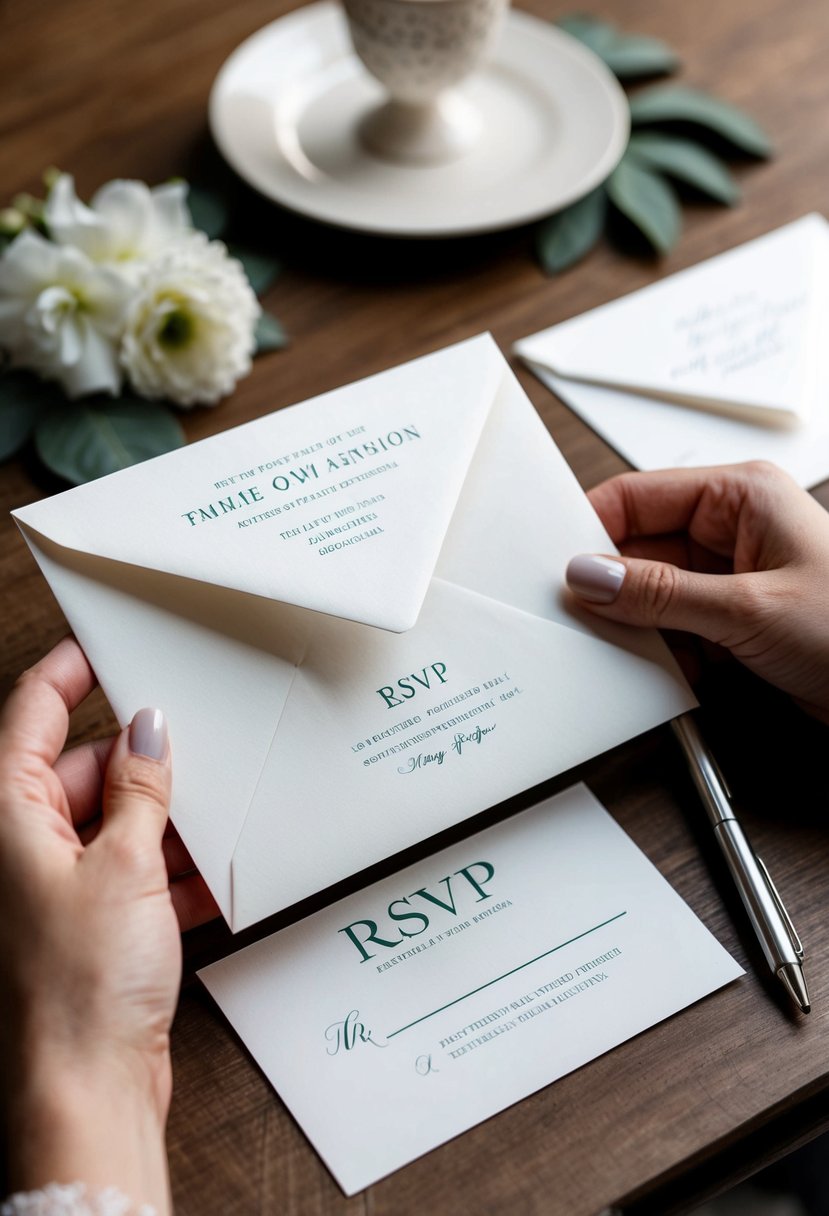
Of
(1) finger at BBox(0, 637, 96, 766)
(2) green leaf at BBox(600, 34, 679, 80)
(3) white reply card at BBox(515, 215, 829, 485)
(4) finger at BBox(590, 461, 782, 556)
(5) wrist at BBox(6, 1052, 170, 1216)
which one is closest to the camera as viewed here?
(5) wrist at BBox(6, 1052, 170, 1216)

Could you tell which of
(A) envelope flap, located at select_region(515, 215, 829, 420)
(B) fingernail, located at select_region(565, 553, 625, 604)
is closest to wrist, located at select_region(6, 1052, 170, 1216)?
(B) fingernail, located at select_region(565, 553, 625, 604)

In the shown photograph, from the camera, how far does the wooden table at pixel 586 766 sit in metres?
0.51

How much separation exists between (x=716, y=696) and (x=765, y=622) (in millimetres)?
70

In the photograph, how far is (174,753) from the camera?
1.88ft

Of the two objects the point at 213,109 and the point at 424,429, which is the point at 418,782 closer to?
the point at 424,429

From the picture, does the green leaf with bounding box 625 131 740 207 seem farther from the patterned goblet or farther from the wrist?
the wrist

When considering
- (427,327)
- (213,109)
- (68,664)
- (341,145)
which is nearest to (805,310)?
(427,327)

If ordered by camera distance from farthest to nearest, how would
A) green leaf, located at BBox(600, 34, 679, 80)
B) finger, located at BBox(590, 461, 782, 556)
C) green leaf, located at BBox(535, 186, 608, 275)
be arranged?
green leaf, located at BBox(600, 34, 679, 80) < green leaf, located at BBox(535, 186, 608, 275) < finger, located at BBox(590, 461, 782, 556)

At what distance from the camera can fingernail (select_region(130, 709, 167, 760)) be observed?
56cm

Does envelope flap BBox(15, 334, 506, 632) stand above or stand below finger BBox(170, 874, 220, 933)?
above

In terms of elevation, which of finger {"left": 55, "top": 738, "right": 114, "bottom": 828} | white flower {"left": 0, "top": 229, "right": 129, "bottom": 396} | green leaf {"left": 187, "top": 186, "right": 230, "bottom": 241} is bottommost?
finger {"left": 55, "top": 738, "right": 114, "bottom": 828}

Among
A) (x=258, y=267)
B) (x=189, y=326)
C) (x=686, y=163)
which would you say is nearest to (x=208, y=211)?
(x=258, y=267)

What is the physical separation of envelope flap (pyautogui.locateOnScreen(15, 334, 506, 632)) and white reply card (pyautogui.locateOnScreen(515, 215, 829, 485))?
158mm

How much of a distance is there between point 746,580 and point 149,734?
1.18 ft
